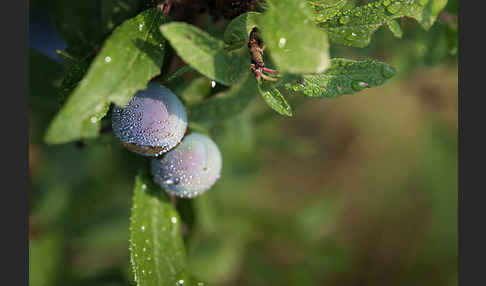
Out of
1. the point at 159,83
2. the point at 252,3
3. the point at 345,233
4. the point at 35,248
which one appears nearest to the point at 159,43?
the point at 159,83

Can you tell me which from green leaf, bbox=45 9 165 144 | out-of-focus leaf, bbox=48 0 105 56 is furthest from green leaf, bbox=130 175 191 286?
out-of-focus leaf, bbox=48 0 105 56

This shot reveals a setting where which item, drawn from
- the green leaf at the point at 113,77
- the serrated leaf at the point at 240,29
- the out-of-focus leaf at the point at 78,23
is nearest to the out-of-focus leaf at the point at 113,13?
the out-of-focus leaf at the point at 78,23

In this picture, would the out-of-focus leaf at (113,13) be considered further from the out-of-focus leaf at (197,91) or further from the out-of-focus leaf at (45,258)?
the out-of-focus leaf at (45,258)

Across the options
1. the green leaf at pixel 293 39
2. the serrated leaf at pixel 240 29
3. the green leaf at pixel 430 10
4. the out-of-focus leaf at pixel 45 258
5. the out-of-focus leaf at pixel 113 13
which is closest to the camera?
the green leaf at pixel 293 39

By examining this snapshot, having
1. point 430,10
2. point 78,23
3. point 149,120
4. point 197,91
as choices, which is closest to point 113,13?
point 78,23

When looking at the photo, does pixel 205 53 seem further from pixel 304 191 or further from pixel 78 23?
pixel 304 191
